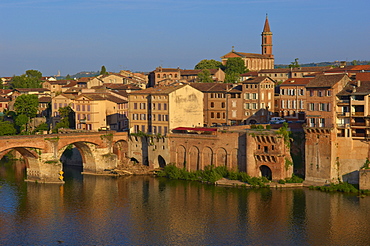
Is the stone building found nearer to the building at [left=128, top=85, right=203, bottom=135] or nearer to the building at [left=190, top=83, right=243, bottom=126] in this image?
the building at [left=128, top=85, right=203, bottom=135]

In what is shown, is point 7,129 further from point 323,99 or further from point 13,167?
point 323,99

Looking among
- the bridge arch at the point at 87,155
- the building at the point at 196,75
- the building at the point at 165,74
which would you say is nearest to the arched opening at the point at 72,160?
the bridge arch at the point at 87,155

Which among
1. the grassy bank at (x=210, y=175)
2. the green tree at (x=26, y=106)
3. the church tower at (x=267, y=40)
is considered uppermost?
the church tower at (x=267, y=40)

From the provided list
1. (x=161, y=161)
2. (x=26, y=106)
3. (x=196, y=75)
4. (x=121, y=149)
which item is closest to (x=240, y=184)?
(x=161, y=161)

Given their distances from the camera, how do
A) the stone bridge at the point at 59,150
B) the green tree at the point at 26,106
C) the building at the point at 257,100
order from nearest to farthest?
the stone bridge at the point at 59,150 < the building at the point at 257,100 < the green tree at the point at 26,106

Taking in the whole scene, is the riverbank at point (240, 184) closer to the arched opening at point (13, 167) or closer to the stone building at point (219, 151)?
the stone building at point (219, 151)

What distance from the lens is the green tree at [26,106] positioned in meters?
104

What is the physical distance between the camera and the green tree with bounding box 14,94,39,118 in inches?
4084

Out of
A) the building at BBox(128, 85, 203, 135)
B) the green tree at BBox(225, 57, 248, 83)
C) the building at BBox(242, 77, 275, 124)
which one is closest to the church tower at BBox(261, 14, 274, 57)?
the green tree at BBox(225, 57, 248, 83)

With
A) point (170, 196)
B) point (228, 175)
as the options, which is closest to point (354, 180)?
point (228, 175)

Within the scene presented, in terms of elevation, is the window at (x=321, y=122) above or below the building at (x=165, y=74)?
below

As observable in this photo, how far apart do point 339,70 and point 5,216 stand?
195 feet

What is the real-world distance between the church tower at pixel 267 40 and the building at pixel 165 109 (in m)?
65.1

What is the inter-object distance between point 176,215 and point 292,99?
3754 centimetres
